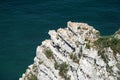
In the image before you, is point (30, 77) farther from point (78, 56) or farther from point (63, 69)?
point (78, 56)

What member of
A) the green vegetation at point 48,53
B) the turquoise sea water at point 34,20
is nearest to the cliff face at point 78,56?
the green vegetation at point 48,53

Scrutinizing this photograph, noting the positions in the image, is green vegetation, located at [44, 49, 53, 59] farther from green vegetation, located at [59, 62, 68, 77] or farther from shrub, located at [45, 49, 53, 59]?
green vegetation, located at [59, 62, 68, 77]

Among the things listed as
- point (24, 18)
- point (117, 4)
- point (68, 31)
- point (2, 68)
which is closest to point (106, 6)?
point (117, 4)

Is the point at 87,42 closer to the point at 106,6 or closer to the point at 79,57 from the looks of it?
the point at 79,57

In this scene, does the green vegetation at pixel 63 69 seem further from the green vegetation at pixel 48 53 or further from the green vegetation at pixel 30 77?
the green vegetation at pixel 30 77

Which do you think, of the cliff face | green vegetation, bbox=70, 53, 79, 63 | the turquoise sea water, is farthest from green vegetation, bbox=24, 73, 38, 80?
the turquoise sea water

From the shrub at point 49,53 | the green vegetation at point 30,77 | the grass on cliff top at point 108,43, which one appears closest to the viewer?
the grass on cliff top at point 108,43
